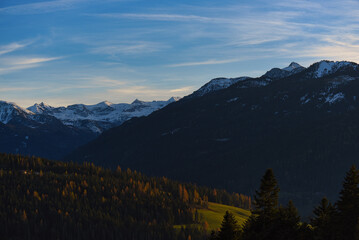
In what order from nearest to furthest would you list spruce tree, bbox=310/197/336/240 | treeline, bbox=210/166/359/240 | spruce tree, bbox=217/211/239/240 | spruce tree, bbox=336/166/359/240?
spruce tree, bbox=336/166/359/240
treeline, bbox=210/166/359/240
spruce tree, bbox=310/197/336/240
spruce tree, bbox=217/211/239/240

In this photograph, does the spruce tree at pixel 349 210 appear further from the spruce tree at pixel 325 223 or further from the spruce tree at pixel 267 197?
the spruce tree at pixel 267 197

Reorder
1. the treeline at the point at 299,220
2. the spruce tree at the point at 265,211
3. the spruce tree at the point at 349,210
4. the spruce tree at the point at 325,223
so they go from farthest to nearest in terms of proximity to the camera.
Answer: the spruce tree at the point at 265,211
the spruce tree at the point at 325,223
the treeline at the point at 299,220
the spruce tree at the point at 349,210

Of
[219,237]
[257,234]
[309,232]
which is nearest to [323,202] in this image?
[309,232]

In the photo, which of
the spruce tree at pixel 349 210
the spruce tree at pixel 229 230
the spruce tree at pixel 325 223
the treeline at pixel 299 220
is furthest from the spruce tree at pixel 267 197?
the spruce tree at pixel 349 210

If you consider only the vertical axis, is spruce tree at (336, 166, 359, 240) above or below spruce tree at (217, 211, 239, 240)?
above

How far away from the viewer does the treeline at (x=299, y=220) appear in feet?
183

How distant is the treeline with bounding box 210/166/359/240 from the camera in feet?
183

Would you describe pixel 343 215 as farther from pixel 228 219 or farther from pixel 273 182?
pixel 228 219

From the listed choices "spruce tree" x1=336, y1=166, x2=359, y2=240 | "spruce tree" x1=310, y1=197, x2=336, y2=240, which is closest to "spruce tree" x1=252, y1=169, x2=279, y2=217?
"spruce tree" x1=310, y1=197, x2=336, y2=240

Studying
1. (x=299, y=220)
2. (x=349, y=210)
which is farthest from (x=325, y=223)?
(x=299, y=220)

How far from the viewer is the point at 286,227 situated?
62.9m

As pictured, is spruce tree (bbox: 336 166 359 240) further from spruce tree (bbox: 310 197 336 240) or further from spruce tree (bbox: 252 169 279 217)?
spruce tree (bbox: 252 169 279 217)

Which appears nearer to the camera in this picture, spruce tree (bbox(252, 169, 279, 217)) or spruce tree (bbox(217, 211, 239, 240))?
spruce tree (bbox(252, 169, 279, 217))

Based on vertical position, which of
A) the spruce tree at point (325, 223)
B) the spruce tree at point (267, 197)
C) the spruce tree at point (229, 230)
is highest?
the spruce tree at point (267, 197)
